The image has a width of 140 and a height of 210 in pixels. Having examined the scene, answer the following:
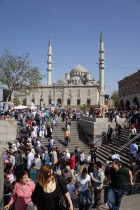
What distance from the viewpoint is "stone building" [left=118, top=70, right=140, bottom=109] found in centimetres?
4464

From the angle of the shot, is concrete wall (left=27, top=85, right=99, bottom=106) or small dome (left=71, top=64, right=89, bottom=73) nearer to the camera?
concrete wall (left=27, top=85, right=99, bottom=106)

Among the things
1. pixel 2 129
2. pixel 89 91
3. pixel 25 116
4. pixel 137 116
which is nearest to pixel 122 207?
pixel 137 116

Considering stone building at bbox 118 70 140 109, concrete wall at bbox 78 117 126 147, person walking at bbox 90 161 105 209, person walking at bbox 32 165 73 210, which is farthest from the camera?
stone building at bbox 118 70 140 109

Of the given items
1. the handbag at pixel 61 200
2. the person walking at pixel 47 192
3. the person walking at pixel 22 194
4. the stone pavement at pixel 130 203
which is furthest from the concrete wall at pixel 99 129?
the person walking at pixel 47 192

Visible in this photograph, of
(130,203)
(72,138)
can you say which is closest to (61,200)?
(130,203)

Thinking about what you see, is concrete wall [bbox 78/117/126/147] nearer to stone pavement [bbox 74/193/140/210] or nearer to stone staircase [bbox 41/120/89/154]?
stone staircase [bbox 41/120/89/154]

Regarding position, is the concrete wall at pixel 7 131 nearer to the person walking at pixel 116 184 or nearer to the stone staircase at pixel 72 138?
the stone staircase at pixel 72 138

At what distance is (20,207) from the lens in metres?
3.35

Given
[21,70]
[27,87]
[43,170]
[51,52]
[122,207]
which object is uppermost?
[51,52]

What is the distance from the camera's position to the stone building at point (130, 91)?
44638 millimetres

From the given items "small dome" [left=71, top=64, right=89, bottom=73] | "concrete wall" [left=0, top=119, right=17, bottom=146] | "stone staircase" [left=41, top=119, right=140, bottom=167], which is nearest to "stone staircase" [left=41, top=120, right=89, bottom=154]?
"stone staircase" [left=41, top=119, right=140, bottom=167]

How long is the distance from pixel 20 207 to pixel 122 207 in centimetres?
380

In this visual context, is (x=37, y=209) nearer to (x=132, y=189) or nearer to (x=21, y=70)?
(x=132, y=189)

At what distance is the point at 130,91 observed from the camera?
164 ft
